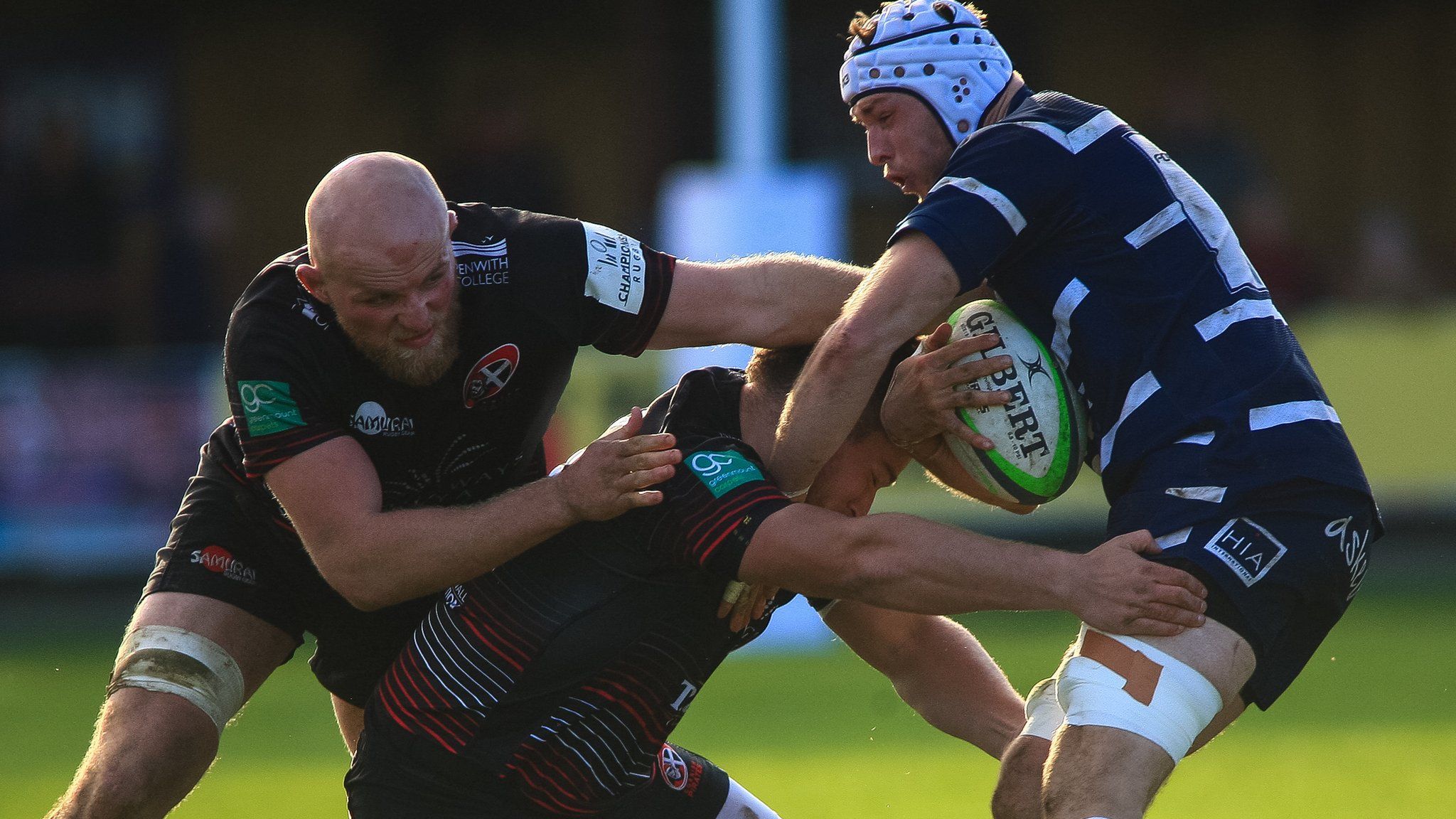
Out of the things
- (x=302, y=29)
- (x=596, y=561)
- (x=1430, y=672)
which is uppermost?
(x=596, y=561)

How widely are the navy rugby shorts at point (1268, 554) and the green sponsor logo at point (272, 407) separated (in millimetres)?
2130

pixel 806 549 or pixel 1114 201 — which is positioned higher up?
pixel 1114 201

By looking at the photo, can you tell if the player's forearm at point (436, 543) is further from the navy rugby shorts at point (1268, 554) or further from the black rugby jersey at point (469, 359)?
the navy rugby shorts at point (1268, 554)

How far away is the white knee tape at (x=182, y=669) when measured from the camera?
15.1 ft

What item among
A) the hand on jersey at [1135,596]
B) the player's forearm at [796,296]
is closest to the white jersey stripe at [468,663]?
the player's forearm at [796,296]

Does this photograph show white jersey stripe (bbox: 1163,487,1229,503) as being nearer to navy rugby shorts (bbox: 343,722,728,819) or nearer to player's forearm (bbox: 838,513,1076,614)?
player's forearm (bbox: 838,513,1076,614)

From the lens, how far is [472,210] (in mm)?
4762

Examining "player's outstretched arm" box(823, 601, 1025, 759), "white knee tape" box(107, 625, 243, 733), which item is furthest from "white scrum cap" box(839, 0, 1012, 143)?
"white knee tape" box(107, 625, 243, 733)

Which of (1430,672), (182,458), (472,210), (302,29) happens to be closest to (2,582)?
(182,458)

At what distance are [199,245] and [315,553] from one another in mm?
10095

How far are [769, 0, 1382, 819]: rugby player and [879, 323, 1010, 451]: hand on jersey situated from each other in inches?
0.5

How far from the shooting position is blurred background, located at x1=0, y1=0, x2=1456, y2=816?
8219 millimetres

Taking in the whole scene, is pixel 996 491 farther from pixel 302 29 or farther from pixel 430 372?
pixel 302 29

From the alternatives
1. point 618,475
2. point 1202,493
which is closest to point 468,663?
point 618,475
